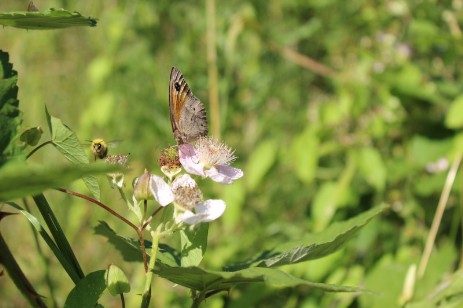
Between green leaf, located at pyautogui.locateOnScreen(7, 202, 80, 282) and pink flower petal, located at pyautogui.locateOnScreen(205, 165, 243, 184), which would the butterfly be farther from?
green leaf, located at pyautogui.locateOnScreen(7, 202, 80, 282)

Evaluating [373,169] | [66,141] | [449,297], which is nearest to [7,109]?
[66,141]

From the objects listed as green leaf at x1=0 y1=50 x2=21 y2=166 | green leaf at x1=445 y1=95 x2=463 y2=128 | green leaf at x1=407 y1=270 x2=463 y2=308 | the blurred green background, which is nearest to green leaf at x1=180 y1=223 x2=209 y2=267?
green leaf at x1=0 y1=50 x2=21 y2=166

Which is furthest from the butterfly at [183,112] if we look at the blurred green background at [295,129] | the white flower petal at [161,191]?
the blurred green background at [295,129]

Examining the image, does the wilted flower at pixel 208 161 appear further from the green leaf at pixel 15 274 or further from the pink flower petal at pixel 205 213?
the green leaf at pixel 15 274

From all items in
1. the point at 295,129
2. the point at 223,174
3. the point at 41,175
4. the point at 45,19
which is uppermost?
the point at 45,19

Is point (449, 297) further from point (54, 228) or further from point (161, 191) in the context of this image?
point (54, 228)

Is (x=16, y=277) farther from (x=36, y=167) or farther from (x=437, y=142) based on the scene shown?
(x=437, y=142)
